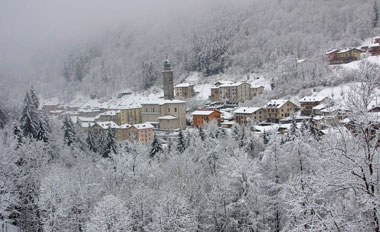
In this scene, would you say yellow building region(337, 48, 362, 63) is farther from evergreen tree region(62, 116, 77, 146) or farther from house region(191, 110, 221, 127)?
evergreen tree region(62, 116, 77, 146)

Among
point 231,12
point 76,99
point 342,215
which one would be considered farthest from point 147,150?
point 231,12

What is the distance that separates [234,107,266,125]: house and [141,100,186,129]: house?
556 inches

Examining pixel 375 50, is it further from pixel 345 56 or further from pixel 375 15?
pixel 375 15

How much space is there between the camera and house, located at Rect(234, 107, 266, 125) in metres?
67.9

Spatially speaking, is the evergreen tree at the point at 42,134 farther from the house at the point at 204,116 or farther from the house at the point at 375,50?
the house at the point at 375,50

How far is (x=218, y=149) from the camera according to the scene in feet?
124

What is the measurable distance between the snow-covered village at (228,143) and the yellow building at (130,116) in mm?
278

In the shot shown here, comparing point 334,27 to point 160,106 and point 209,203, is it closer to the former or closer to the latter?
point 160,106

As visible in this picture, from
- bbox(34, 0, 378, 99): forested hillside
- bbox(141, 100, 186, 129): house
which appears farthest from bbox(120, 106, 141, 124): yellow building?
bbox(34, 0, 378, 99): forested hillside

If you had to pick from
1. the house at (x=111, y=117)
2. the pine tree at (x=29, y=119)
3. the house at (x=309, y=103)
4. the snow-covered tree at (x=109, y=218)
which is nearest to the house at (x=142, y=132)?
the house at (x=111, y=117)

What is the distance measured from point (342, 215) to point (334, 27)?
431 feet

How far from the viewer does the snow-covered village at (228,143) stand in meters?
9.07

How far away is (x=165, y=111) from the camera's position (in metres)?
83.1

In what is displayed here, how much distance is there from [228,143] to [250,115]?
2610 cm
